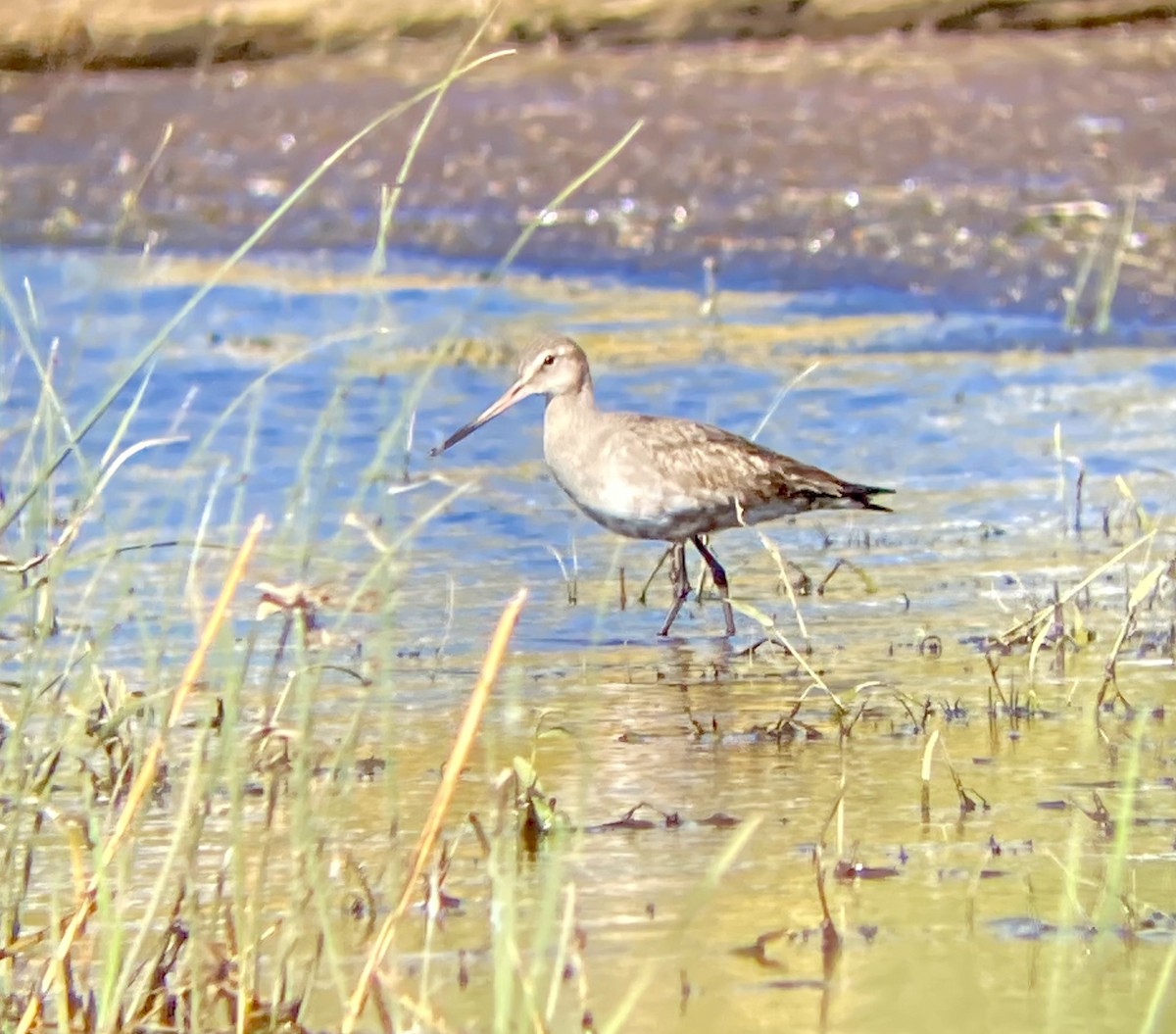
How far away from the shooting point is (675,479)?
276 inches

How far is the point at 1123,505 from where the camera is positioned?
759cm

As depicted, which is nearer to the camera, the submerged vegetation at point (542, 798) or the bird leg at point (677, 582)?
the submerged vegetation at point (542, 798)

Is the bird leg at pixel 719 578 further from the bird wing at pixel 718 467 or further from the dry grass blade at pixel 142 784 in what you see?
the dry grass blade at pixel 142 784

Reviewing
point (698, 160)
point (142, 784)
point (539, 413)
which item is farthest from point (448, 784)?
point (698, 160)

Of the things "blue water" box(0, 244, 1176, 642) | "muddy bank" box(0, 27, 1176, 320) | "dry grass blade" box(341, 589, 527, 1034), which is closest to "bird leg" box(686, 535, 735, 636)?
"blue water" box(0, 244, 1176, 642)

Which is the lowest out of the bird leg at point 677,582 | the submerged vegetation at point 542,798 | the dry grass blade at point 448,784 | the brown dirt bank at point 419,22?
the bird leg at point 677,582

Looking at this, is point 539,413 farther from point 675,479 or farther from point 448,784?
point 448,784

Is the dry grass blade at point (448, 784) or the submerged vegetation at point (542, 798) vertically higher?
the dry grass blade at point (448, 784)

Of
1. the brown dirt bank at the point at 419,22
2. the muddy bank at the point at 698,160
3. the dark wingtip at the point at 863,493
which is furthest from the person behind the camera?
the brown dirt bank at the point at 419,22

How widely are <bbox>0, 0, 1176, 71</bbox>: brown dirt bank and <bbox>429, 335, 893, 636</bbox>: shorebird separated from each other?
7085mm

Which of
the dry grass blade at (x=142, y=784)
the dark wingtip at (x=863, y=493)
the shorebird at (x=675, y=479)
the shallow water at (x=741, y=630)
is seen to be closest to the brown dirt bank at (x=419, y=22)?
the shallow water at (x=741, y=630)

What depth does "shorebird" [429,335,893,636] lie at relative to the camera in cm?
702

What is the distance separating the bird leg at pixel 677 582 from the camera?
21.7ft

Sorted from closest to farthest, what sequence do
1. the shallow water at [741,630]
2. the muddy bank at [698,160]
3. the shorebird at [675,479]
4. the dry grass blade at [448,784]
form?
the dry grass blade at [448,784] < the shallow water at [741,630] < the shorebird at [675,479] < the muddy bank at [698,160]
